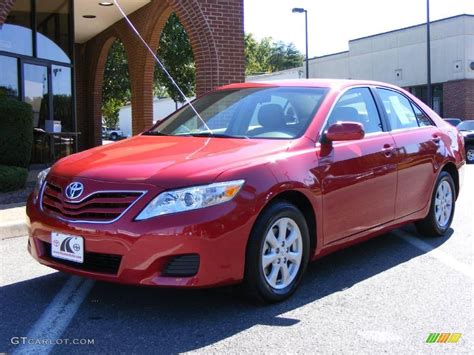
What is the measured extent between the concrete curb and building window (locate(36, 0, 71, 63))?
23.9ft

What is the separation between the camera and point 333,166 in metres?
4.62

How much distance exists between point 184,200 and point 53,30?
36.5ft

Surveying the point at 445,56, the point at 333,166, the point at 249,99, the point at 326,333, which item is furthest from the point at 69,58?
the point at 445,56

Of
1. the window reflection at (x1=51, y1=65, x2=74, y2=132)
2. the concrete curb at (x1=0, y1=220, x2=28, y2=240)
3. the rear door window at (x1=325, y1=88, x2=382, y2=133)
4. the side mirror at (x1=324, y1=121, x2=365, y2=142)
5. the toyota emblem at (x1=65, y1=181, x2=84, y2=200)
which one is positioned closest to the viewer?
the toyota emblem at (x1=65, y1=181, x2=84, y2=200)

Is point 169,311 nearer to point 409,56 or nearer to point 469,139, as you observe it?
point 469,139

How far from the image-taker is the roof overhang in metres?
14.1

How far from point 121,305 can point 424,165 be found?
3358 mm

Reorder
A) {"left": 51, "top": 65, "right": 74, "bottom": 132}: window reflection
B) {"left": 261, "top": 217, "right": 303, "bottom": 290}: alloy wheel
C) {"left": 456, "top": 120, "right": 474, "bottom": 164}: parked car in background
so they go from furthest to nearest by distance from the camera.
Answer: {"left": 456, "top": 120, "right": 474, "bottom": 164}: parked car in background < {"left": 51, "top": 65, "right": 74, "bottom": 132}: window reflection < {"left": 261, "top": 217, "right": 303, "bottom": 290}: alloy wheel

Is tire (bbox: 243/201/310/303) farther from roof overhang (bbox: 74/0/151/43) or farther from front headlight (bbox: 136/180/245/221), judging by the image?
roof overhang (bbox: 74/0/151/43)

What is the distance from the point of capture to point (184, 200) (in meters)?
3.70

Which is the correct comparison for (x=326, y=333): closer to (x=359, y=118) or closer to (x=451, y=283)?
(x=451, y=283)

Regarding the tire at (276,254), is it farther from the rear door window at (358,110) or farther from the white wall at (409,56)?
the white wall at (409,56)

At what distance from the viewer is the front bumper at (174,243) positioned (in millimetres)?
3629

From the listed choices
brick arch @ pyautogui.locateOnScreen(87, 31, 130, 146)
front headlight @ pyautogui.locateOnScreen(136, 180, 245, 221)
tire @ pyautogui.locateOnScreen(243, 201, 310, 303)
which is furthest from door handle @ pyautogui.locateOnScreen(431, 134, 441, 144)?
brick arch @ pyautogui.locateOnScreen(87, 31, 130, 146)
